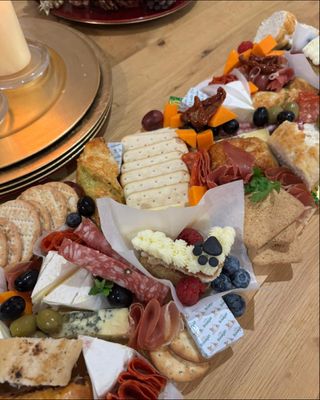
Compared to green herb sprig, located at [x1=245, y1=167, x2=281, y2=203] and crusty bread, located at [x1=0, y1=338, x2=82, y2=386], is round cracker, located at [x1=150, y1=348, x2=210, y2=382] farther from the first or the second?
green herb sprig, located at [x1=245, y1=167, x2=281, y2=203]

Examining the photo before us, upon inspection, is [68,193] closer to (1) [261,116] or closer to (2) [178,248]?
(2) [178,248]

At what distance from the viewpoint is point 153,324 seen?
3.28 ft

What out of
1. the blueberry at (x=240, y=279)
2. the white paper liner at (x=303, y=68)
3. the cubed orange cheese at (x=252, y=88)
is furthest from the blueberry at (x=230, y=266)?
the white paper liner at (x=303, y=68)

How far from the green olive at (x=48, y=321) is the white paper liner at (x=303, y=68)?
50.9 inches

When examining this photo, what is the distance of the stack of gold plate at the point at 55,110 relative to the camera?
127cm

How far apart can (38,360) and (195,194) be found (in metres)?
0.62

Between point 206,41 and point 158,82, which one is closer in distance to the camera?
point 158,82

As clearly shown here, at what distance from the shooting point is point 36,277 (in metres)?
1.06

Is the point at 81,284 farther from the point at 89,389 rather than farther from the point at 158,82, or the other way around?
the point at 158,82

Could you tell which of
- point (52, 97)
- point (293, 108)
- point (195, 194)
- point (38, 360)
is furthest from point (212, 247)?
point (52, 97)

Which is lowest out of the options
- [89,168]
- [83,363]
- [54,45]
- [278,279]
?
[278,279]

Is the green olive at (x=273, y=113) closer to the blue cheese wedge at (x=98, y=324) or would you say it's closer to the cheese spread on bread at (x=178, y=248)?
the cheese spread on bread at (x=178, y=248)

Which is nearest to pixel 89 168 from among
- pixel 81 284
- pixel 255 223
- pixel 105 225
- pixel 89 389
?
pixel 105 225

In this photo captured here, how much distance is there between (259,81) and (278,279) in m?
0.77
